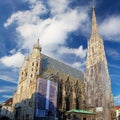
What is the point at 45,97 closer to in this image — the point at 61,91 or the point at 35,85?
the point at 35,85

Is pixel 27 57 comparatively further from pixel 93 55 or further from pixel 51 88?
pixel 93 55

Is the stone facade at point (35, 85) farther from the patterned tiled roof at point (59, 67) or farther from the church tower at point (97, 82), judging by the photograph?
the church tower at point (97, 82)

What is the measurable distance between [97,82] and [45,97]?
1733cm

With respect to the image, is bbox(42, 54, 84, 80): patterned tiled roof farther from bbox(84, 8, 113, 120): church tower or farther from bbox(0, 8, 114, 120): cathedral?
bbox(84, 8, 113, 120): church tower

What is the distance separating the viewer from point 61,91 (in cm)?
4534

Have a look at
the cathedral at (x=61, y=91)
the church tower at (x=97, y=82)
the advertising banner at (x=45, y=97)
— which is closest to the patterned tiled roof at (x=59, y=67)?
the cathedral at (x=61, y=91)

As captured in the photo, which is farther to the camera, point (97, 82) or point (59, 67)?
point (59, 67)

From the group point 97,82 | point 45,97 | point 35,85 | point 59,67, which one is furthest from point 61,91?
point 97,82

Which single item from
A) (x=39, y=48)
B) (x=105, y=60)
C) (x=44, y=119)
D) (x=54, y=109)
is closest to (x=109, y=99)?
(x=105, y=60)

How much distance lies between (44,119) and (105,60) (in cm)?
2778

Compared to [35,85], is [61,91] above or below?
below

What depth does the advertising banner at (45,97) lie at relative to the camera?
3762cm

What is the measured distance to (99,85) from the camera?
47.8 m

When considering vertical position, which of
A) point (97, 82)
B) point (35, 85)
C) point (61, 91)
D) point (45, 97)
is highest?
point (97, 82)
